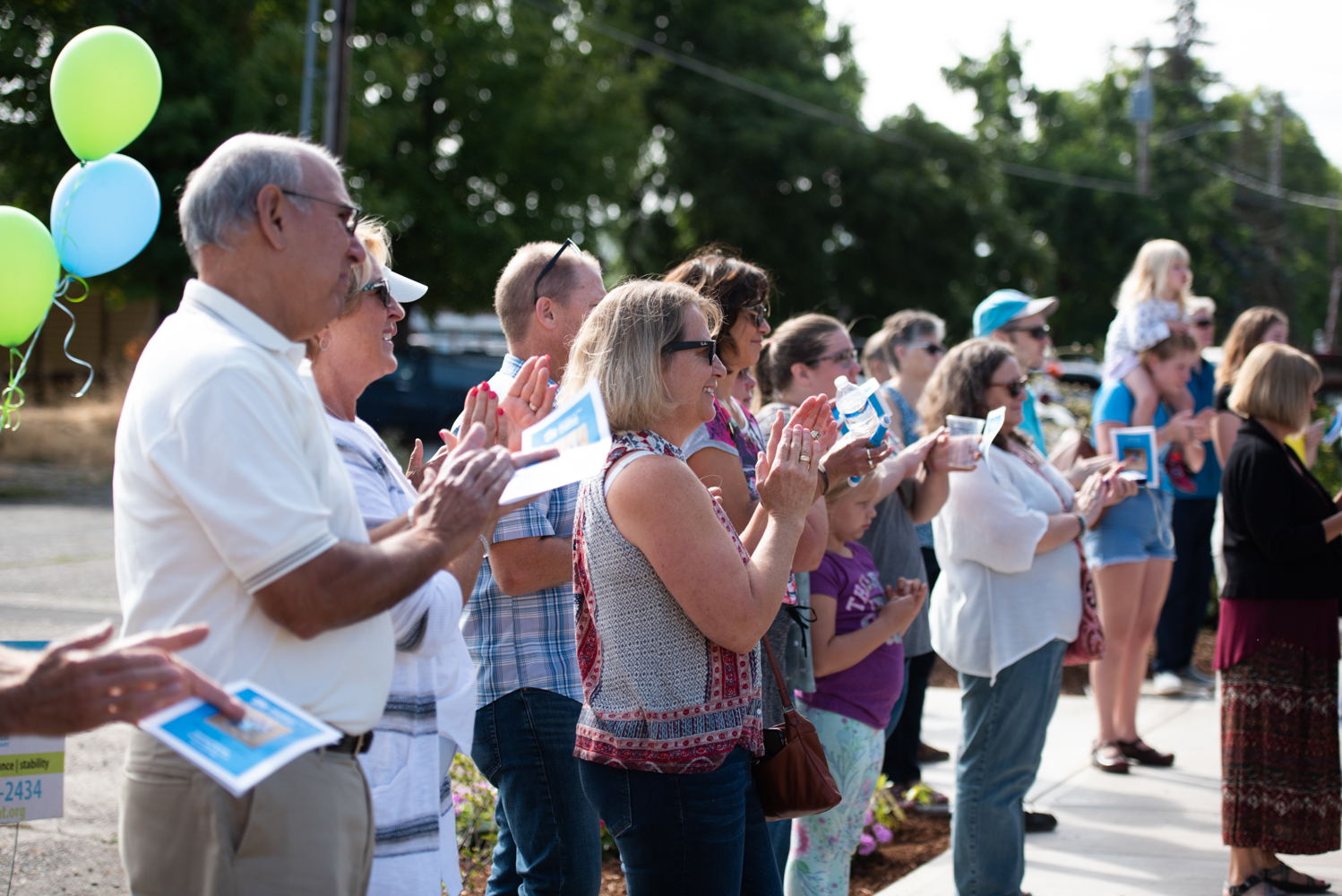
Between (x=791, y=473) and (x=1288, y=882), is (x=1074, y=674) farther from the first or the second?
(x=791, y=473)

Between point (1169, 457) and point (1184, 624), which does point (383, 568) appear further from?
point (1184, 624)

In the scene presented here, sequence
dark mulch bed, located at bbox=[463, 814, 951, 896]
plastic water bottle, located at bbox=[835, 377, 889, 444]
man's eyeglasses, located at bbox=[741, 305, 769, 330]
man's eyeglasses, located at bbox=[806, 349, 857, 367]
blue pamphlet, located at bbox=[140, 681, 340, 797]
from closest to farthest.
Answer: blue pamphlet, located at bbox=[140, 681, 340, 797] < plastic water bottle, located at bbox=[835, 377, 889, 444] < man's eyeglasses, located at bbox=[741, 305, 769, 330] < man's eyeglasses, located at bbox=[806, 349, 857, 367] < dark mulch bed, located at bbox=[463, 814, 951, 896]

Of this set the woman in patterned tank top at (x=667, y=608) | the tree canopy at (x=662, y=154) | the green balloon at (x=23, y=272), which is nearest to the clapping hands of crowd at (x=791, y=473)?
the woman in patterned tank top at (x=667, y=608)

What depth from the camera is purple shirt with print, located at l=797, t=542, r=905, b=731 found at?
3.41 metres

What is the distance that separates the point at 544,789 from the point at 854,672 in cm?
111

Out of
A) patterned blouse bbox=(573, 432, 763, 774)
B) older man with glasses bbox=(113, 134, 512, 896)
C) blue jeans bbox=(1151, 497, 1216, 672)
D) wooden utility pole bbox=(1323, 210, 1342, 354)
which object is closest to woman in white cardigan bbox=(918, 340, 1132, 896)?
patterned blouse bbox=(573, 432, 763, 774)

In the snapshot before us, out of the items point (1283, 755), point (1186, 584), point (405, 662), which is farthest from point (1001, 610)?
point (1186, 584)

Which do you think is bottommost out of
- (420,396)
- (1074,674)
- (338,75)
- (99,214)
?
(1074,674)

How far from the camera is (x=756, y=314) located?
11.3 ft

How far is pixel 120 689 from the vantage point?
60.7 inches

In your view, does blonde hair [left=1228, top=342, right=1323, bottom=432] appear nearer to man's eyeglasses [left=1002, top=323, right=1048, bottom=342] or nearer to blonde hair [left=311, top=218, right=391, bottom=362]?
man's eyeglasses [left=1002, top=323, right=1048, bottom=342]

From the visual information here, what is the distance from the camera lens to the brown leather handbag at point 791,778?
268cm

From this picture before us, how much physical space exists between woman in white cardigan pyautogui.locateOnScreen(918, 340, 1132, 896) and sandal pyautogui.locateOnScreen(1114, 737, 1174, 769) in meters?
2.04

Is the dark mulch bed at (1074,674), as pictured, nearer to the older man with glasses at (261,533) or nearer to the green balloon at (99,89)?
the green balloon at (99,89)
